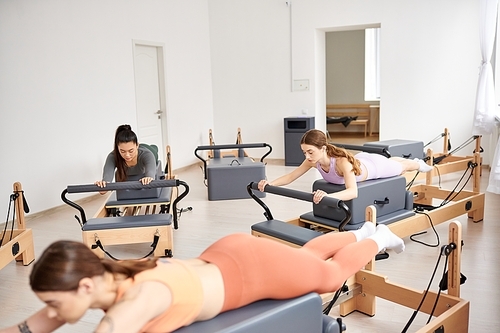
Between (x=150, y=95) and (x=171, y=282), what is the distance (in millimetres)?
5864

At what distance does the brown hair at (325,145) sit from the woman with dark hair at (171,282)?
3.87ft

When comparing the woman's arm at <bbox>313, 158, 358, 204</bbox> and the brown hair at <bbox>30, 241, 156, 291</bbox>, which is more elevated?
the brown hair at <bbox>30, 241, 156, 291</bbox>

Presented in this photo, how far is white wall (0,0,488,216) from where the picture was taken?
5133 millimetres

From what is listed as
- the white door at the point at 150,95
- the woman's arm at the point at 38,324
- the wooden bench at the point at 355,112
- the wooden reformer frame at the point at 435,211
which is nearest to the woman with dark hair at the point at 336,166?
the wooden reformer frame at the point at 435,211

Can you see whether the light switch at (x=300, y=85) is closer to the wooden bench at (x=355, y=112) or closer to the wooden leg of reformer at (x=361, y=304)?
the wooden bench at (x=355, y=112)

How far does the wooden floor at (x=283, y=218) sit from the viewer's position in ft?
8.82

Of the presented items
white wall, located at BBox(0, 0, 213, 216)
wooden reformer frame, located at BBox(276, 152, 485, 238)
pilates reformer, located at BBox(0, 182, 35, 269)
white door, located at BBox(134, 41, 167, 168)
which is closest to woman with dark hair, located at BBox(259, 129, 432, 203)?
wooden reformer frame, located at BBox(276, 152, 485, 238)

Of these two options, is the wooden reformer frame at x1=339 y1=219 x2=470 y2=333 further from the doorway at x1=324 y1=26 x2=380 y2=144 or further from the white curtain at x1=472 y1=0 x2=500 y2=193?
the doorway at x1=324 y1=26 x2=380 y2=144

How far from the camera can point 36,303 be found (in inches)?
120

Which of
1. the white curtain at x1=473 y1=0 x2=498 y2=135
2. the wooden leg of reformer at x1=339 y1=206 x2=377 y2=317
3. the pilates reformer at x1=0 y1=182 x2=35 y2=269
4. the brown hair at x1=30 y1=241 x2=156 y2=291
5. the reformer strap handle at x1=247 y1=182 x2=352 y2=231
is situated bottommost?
the wooden leg of reformer at x1=339 y1=206 x2=377 y2=317

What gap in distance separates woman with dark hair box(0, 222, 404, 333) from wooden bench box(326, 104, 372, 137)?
9343mm

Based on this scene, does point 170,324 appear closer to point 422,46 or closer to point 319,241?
point 319,241

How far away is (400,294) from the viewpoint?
246 centimetres

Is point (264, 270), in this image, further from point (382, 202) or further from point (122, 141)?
point (122, 141)
